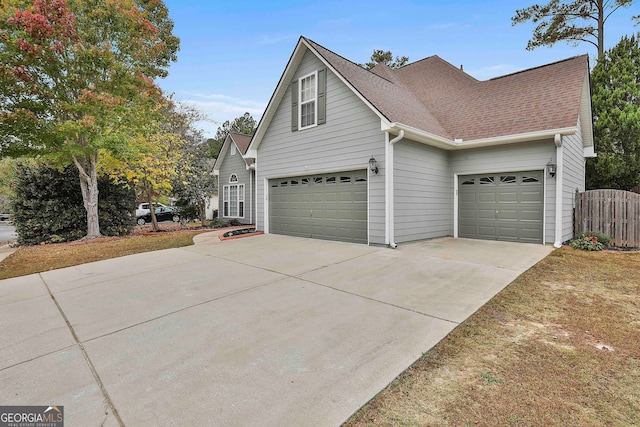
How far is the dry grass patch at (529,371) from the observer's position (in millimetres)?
1983

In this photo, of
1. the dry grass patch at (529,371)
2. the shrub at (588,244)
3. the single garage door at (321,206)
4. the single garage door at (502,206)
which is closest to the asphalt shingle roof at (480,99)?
the single garage door at (502,206)

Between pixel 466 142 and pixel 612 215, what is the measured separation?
441cm

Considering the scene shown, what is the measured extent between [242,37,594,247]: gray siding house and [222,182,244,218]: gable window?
587 centimetres

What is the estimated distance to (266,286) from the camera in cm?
485

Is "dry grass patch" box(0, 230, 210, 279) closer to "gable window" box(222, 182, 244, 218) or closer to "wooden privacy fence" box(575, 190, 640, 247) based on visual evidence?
"gable window" box(222, 182, 244, 218)

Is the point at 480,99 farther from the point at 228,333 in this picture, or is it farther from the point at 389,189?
the point at 228,333

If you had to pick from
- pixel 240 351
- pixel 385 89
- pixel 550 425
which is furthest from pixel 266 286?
pixel 385 89

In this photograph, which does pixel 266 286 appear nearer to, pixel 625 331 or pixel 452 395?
pixel 452 395

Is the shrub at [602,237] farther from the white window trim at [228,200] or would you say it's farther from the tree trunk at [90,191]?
the tree trunk at [90,191]

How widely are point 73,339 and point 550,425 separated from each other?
4233 mm

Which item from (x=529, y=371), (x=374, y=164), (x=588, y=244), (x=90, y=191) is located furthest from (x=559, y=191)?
(x=90, y=191)

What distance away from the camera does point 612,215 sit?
27.7 feet

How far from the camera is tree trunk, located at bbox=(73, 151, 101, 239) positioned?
36.3 feet

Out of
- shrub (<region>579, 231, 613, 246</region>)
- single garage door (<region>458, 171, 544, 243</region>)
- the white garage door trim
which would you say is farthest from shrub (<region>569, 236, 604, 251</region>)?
single garage door (<region>458, 171, 544, 243</region>)
